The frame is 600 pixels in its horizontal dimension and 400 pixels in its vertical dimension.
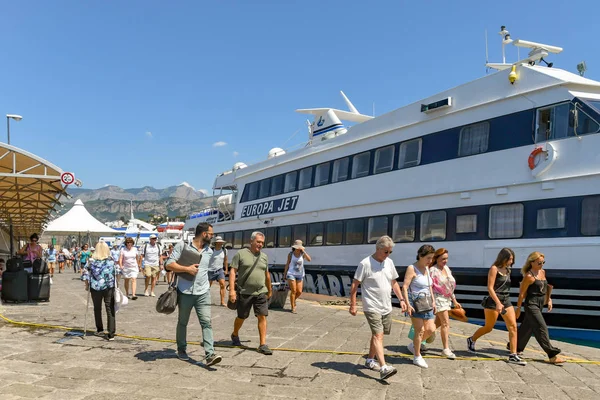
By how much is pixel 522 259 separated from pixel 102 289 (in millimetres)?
7285

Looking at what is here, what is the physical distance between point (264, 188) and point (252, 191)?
88 cm

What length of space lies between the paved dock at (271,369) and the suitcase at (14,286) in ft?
7.76

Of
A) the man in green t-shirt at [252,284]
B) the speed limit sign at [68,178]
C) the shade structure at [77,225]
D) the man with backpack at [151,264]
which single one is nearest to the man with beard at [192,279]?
the man in green t-shirt at [252,284]

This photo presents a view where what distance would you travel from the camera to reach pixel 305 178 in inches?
611

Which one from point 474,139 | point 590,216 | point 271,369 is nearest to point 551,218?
point 590,216

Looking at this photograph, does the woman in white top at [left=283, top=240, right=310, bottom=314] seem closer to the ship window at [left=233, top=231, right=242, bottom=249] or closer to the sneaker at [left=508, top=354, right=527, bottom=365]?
the sneaker at [left=508, top=354, right=527, bottom=365]

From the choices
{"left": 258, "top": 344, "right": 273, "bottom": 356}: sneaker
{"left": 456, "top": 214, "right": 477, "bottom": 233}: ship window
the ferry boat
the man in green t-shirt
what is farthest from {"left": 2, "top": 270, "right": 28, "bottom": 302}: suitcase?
{"left": 456, "top": 214, "right": 477, "bottom": 233}: ship window

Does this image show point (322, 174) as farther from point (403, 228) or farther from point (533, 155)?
point (533, 155)

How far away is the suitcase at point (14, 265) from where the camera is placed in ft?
34.0

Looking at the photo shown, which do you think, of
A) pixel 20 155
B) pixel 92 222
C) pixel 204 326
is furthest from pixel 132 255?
pixel 92 222

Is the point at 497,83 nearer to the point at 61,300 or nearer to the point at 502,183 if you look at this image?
the point at 502,183

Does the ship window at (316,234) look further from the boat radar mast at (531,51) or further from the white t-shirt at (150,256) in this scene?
the boat radar mast at (531,51)

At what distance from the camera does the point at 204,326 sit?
5.67 metres

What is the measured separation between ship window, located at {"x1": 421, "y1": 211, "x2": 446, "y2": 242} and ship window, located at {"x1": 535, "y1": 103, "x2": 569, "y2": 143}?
256cm
